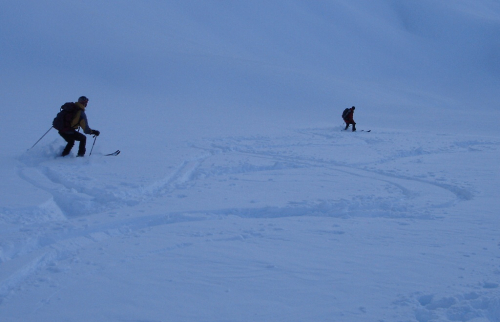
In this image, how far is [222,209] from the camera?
5406 millimetres

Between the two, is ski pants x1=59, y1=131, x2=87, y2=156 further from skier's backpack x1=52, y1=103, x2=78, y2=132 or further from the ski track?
the ski track

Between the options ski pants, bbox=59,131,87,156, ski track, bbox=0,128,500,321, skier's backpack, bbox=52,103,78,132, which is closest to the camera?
ski track, bbox=0,128,500,321

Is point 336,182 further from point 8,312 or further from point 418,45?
point 418,45

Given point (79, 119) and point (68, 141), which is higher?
point (79, 119)

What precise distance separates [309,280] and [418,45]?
57650 mm

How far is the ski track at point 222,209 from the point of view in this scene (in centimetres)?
346

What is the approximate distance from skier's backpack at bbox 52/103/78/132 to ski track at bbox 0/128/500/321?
594 millimetres

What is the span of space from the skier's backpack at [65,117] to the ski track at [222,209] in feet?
1.95

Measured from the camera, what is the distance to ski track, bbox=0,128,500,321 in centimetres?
346

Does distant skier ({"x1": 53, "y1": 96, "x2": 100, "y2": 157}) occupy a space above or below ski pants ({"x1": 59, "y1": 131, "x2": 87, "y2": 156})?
above

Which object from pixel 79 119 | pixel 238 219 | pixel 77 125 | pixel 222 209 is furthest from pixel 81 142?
pixel 238 219

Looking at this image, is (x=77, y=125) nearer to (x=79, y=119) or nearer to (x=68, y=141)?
(x=79, y=119)

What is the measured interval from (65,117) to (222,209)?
154 inches

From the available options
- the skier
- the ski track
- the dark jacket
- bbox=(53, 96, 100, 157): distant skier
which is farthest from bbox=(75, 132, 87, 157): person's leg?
the ski track
